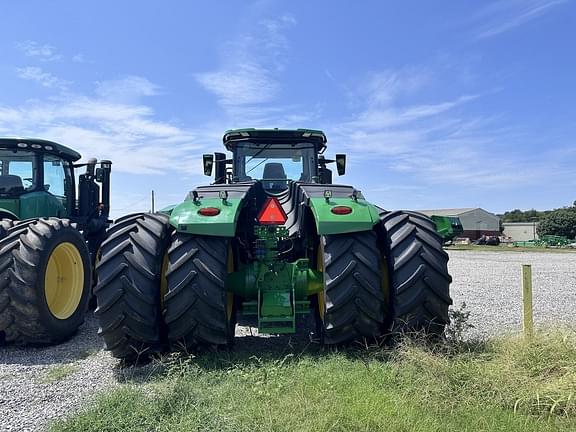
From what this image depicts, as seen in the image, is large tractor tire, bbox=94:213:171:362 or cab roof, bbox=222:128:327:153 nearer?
large tractor tire, bbox=94:213:171:362

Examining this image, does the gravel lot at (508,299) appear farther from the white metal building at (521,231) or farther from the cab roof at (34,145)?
the white metal building at (521,231)

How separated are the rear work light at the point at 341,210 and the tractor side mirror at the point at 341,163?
316cm

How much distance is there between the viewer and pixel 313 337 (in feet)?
16.1

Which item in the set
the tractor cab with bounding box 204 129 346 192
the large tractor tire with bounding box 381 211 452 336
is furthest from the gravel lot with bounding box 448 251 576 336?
the tractor cab with bounding box 204 129 346 192

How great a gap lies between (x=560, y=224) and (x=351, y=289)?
65148 millimetres

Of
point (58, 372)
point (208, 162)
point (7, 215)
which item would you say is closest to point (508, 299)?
point (208, 162)

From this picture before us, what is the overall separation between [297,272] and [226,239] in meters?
0.79

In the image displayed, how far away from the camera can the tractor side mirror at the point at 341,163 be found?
7422 mm

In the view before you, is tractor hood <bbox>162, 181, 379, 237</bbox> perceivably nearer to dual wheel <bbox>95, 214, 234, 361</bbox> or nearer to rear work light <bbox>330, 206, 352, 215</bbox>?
rear work light <bbox>330, 206, 352, 215</bbox>

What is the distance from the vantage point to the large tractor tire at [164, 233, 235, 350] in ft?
13.4

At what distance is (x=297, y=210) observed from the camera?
5309mm

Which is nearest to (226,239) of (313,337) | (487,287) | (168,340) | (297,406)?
(168,340)

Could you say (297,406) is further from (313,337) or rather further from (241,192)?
(241,192)

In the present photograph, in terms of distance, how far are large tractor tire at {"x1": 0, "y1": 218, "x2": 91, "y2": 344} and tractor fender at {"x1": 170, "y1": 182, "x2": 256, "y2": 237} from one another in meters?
1.96
